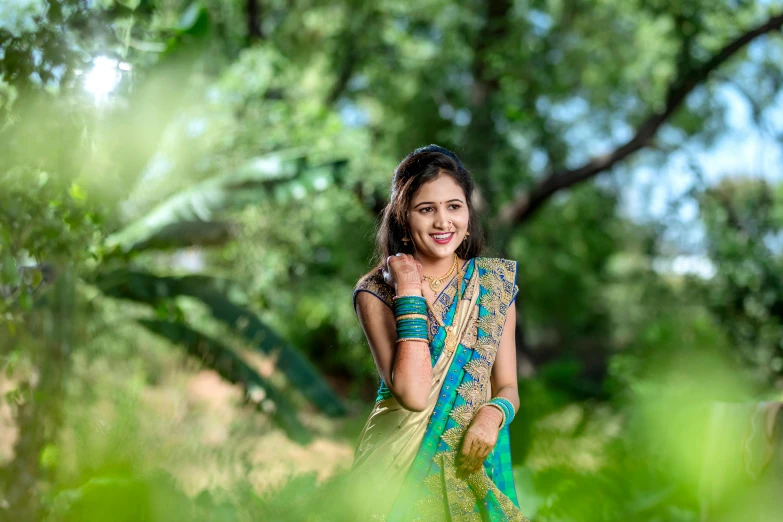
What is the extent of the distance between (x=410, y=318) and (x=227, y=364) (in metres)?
5.00

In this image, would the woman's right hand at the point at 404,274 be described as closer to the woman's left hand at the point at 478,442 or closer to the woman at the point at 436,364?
the woman at the point at 436,364

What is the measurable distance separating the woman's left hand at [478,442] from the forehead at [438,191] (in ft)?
1.77

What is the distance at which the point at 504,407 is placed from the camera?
1.93m

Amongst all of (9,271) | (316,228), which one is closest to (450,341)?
(9,271)

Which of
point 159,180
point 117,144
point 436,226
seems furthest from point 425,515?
point 159,180

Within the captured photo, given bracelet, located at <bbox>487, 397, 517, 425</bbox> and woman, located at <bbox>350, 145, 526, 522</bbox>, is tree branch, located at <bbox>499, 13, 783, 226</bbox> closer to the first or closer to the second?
woman, located at <bbox>350, 145, 526, 522</bbox>

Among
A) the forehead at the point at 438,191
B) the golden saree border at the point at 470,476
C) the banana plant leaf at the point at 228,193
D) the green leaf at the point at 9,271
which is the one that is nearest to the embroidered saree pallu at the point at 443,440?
the golden saree border at the point at 470,476

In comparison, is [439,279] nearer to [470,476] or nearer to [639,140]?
[470,476]

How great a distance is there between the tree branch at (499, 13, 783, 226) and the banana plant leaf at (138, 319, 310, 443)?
5.22 metres

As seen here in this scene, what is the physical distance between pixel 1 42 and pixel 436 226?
1.58 meters

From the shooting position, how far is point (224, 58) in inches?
432

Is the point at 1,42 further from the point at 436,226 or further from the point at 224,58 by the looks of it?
the point at 224,58

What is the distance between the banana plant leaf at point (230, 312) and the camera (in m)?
6.30

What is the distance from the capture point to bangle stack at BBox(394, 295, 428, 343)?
6.04 ft
